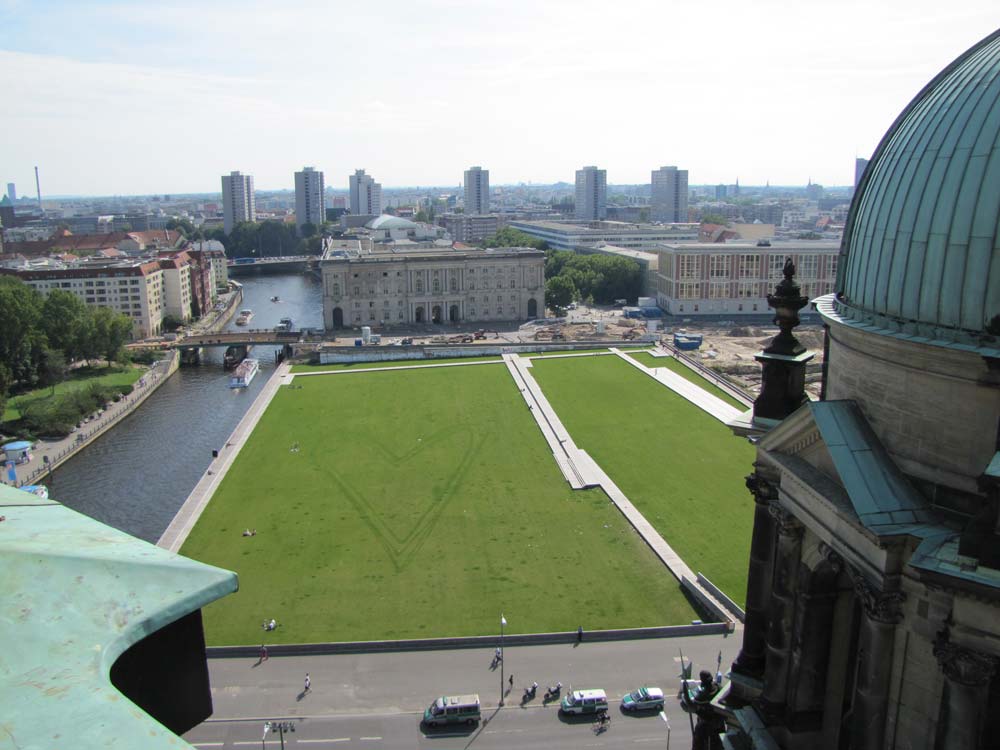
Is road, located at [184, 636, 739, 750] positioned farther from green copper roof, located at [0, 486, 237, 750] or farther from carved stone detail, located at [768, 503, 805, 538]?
green copper roof, located at [0, 486, 237, 750]

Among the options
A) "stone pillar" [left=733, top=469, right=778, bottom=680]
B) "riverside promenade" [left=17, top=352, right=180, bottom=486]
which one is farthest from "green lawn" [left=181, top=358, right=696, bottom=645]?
"stone pillar" [left=733, top=469, right=778, bottom=680]

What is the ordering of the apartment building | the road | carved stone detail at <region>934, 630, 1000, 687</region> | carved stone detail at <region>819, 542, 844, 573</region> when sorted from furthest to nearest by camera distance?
the apartment building → the road → carved stone detail at <region>819, 542, 844, 573</region> → carved stone detail at <region>934, 630, 1000, 687</region>

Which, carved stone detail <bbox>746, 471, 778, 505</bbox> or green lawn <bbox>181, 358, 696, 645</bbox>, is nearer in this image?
carved stone detail <bbox>746, 471, 778, 505</bbox>

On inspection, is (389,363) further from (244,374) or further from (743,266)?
(743,266)

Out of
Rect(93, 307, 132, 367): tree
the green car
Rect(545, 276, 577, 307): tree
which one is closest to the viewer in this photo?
the green car

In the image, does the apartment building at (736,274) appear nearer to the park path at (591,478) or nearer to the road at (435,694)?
the park path at (591,478)

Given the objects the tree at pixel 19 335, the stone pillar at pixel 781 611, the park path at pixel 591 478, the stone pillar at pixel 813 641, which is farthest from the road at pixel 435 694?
the tree at pixel 19 335
